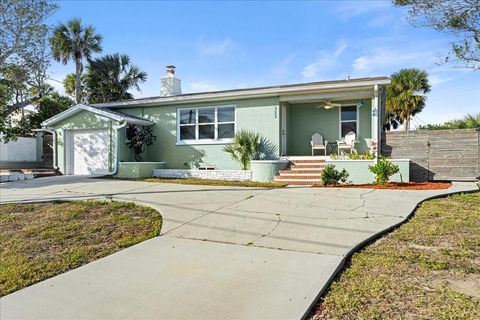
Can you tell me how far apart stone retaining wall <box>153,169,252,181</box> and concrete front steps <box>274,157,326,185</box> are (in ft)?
4.56

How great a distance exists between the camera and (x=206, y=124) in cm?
1362

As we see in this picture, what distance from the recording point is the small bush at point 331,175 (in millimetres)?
9656

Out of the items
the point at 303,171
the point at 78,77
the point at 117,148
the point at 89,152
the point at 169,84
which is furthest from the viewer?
the point at 78,77

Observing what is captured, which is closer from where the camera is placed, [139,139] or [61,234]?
[61,234]

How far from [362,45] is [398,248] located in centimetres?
1175

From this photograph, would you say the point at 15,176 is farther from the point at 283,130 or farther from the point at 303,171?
the point at 303,171

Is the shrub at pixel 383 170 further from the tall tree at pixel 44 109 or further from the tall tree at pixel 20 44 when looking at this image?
the tall tree at pixel 44 109

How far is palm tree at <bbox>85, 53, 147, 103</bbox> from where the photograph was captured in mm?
23156

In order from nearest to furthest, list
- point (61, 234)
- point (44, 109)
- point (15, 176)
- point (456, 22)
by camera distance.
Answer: point (61, 234) < point (456, 22) < point (15, 176) < point (44, 109)

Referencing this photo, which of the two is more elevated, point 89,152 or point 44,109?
point 44,109

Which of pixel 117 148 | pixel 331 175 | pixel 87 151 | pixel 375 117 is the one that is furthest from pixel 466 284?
pixel 87 151

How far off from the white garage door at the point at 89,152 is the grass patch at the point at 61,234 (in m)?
6.77

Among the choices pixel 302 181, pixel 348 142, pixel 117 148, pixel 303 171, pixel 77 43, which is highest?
pixel 77 43

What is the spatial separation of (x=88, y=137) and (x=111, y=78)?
10605mm
